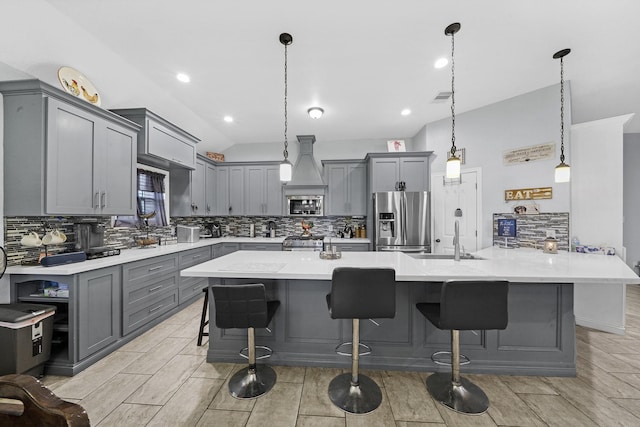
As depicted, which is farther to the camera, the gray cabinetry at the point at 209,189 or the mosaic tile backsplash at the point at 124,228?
the gray cabinetry at the point at 209,189

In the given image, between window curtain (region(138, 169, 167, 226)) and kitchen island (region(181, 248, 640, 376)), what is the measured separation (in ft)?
7.51

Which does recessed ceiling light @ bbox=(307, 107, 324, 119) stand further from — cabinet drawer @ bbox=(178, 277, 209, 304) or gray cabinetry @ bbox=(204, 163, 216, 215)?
cabinet drawer @ bbox=(178, 277, 209, 304)

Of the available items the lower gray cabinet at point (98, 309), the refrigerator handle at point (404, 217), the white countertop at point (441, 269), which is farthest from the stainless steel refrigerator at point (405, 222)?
the lower gray cabinet at point (98, 309)

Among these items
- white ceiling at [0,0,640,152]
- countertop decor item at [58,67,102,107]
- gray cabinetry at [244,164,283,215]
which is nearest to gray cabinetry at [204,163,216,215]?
gray cabinetry at [244,164,283,215]

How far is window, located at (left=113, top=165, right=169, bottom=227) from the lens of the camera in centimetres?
363

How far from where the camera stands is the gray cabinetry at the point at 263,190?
5102 mm

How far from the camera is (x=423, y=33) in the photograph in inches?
90.3

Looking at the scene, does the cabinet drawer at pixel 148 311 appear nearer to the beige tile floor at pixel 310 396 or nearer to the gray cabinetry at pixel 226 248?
the beige tile floor at pixel 310 396

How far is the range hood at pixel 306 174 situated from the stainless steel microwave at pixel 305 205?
13 centimetres

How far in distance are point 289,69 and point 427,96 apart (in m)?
1.95

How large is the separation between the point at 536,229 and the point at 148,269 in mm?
4972

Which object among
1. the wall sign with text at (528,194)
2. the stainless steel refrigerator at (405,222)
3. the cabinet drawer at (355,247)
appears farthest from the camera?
the cabinet drawer at (355,247)

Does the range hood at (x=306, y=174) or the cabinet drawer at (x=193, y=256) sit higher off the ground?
the range hood at (x=306, y=174)

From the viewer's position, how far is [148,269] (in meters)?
2.92
